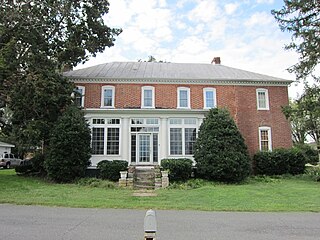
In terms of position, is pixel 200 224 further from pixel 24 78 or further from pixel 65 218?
pixel 24 78

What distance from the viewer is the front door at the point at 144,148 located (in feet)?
65.2

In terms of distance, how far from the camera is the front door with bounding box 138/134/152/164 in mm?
19859

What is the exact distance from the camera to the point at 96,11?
66.2ft

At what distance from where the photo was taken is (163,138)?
64.0 feet

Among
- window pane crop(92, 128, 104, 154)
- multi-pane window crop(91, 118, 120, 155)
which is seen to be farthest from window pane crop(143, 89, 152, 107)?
window pane crop(92, 128, 104, 154)

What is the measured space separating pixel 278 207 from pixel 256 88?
46.4ft

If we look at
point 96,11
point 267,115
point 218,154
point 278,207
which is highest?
point 96,11

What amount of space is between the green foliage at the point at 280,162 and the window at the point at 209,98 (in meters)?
5.19

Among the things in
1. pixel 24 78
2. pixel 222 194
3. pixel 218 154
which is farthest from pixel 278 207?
pixel 24 78

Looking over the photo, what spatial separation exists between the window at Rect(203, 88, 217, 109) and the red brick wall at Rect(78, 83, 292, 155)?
0.85 ft

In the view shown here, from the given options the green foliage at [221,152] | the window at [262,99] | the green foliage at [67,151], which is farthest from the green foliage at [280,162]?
the green foliage at [67,151]

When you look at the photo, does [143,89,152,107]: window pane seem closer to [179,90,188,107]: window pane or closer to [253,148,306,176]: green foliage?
[179,90,188,107]: window pane

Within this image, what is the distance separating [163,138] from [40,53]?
9.87m

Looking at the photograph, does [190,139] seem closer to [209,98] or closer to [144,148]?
[144,148]
